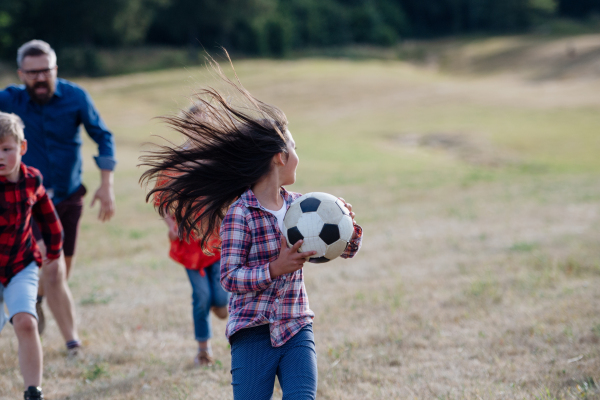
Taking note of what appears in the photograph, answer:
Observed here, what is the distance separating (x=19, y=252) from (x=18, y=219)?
0.23 meters

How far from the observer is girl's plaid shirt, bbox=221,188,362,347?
301 centimetres

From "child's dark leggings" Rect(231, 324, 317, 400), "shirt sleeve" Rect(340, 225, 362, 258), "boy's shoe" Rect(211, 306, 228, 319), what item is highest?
"shirt sleeve" Rect(340, 225, 362, 258)

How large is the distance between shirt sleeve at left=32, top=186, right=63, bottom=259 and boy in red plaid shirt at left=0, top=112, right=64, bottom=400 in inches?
3.2

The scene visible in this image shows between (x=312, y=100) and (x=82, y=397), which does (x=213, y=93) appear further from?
(x=312, y=100)

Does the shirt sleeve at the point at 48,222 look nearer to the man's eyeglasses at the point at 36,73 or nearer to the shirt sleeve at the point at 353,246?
the man's eyeglasses at the point at 36,73

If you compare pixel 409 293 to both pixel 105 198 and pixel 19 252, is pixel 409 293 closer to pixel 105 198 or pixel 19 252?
pixel 105 198

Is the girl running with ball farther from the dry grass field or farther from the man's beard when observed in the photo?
the man's beard

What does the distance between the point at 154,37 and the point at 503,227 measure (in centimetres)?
7451

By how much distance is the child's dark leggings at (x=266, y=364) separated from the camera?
3.02 m

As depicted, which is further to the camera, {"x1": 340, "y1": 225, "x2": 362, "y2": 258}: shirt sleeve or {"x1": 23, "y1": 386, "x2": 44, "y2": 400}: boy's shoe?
{"x1": 23, "y1": 386, "x2": 44, "y2": 400}: boy's shoe

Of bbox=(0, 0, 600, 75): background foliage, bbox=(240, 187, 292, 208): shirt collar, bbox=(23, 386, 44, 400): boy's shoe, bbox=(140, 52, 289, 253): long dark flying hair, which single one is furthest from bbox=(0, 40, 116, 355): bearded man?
bbox=(0, 0, 600, 75): background foliage

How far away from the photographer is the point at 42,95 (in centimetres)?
511

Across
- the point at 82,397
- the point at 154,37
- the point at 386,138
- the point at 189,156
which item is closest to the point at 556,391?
the point at 189,156

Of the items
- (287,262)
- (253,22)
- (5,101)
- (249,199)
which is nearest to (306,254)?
(287,262)
